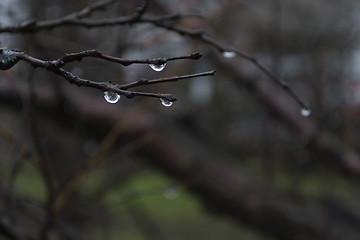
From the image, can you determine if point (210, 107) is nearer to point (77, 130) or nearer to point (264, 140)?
point (264, 140)

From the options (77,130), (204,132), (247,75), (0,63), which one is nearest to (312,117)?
(247,75)

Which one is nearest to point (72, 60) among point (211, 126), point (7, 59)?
point (7, 59)

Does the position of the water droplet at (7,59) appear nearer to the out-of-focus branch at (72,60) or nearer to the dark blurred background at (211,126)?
Result: the out-of-focus branch at (72,60)

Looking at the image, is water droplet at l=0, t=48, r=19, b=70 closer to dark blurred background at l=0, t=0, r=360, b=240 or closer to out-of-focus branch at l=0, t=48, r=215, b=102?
out-of-focus branch at l=0, t=48, r=215, b=102

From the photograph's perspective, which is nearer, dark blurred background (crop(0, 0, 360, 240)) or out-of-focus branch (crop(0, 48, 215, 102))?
out-of-focus branch (crop(0, 48, 215, 102))

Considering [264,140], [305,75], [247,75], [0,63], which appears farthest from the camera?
[305,75]

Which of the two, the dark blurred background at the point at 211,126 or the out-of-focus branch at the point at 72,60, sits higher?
the dark blurred background at the point at 211,126

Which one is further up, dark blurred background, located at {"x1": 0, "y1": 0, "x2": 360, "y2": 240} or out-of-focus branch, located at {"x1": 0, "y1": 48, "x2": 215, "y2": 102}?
dark blurred background, located at {"x1": 0, "y1": 0, "x2": 360, "y2": 240}

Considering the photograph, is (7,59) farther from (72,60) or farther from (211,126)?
(211,126)

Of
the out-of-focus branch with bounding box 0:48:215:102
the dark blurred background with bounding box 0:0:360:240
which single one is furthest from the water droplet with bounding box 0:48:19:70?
the dark blurred background with bounding box 0:0:360:240

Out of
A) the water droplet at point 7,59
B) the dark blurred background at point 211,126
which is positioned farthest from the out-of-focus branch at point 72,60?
the dark blurred background at point 211,126

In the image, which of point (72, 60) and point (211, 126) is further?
point (211, 126)
